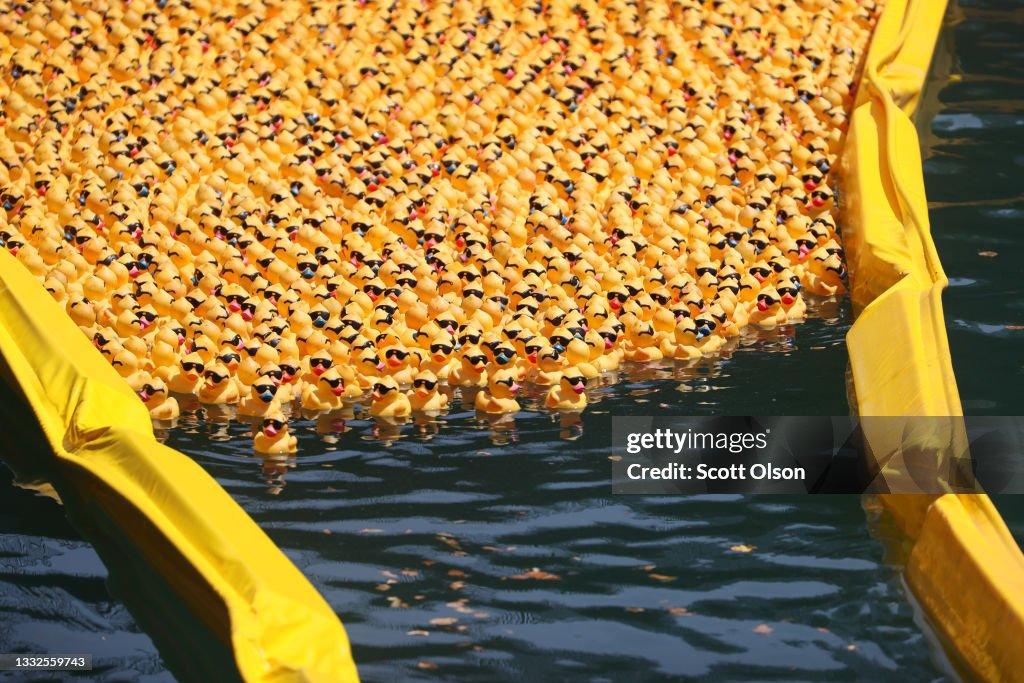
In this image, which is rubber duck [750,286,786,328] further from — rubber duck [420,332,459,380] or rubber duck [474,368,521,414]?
rubber duck [420,332,459,380]

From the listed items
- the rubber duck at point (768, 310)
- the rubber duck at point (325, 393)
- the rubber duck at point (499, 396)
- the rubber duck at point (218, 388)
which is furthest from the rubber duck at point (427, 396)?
the rubber duck at point (768, 310)

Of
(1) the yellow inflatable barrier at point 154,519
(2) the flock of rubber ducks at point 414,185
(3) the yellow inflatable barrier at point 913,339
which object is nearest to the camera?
(1) the yellow inflatable barrier at point 154,519

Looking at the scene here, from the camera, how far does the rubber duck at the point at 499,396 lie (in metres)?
3.84

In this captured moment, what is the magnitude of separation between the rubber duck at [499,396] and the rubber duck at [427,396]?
11 centimetres

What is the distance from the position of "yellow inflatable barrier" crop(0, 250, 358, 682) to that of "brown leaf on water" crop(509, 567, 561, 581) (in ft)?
1.77

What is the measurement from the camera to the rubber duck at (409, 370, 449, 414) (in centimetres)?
382

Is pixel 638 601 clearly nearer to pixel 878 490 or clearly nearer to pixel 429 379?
pixel 878 490

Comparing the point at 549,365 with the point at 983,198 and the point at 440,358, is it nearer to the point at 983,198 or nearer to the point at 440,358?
the point at 440,358

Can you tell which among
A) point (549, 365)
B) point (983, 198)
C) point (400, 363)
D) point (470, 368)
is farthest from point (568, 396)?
point (983, 198)

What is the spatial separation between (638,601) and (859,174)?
7.39 feet

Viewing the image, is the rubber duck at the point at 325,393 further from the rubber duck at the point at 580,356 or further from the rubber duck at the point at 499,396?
the rubber duck at the point at 580,356

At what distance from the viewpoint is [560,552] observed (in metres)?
3.21

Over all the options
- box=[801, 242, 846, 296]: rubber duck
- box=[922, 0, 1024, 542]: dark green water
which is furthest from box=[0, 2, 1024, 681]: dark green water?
box=[801, 242, 846, 296]: rubber duck

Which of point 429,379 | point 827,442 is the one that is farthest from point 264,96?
point 827,442
